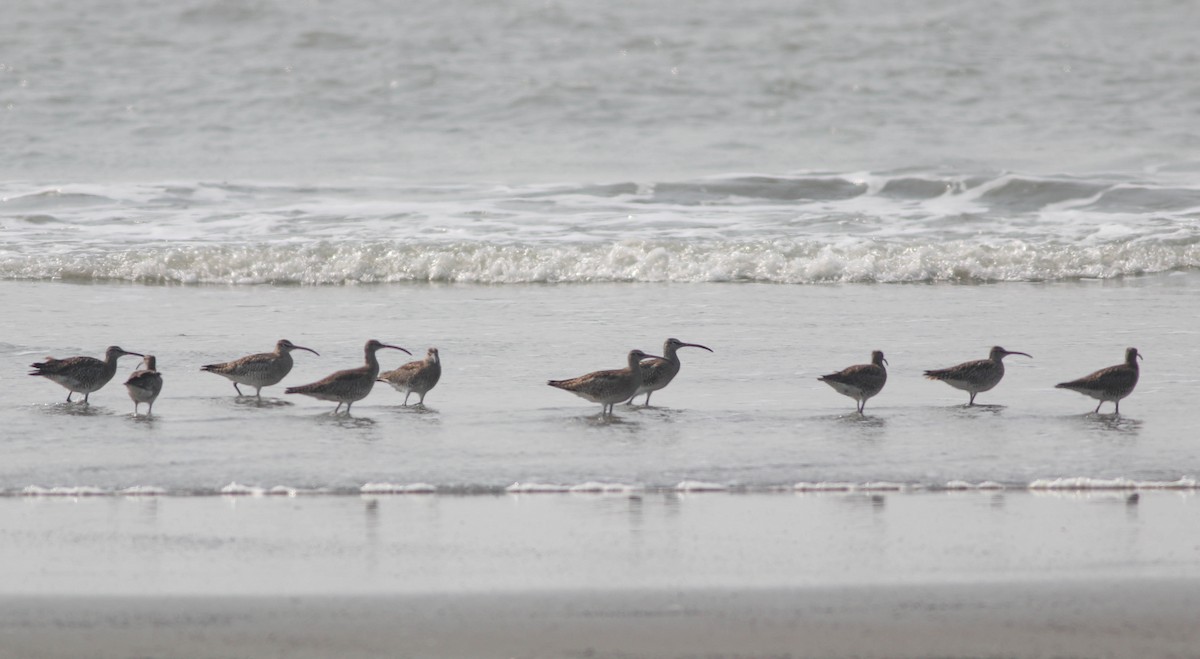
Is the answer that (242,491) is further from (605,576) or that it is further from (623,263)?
(623,263)

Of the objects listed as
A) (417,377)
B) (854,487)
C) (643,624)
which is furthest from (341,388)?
Result: (643,624)

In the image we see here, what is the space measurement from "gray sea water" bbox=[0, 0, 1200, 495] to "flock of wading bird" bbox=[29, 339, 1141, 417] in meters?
0.17

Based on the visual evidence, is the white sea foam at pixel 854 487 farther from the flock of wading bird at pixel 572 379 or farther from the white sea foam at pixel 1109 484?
the flock of wading bird at pixel 572 379

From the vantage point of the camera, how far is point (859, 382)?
355 inches

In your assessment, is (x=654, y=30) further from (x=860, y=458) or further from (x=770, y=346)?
(x=860, y=458)

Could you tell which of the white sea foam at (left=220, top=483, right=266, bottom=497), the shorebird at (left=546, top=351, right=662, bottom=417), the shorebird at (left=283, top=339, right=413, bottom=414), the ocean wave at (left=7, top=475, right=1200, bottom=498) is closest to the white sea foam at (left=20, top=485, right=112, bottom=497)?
the ocean wave at (left=7, top=475, right=1200, bottom=498)

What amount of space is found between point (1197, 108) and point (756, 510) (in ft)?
73.4

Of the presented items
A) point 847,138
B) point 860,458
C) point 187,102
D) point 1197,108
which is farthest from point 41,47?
point 860,458

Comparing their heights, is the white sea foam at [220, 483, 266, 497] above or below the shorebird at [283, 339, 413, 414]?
below

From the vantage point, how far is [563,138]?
992 inches

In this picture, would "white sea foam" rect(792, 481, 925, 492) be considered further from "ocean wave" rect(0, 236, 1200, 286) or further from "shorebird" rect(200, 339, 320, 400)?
"ocean wave" rect(0, 236, 1200, 286)

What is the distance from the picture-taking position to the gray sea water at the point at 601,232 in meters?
8.11

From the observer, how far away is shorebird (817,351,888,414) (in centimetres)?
901

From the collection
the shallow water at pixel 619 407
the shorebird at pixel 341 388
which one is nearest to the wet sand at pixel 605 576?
the shallow water at pixel 619 407
